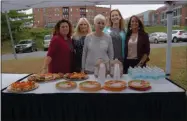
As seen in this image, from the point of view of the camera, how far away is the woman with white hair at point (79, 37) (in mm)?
2324

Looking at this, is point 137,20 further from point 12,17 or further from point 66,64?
point 12,17

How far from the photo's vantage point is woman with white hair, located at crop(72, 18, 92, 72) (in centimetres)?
232

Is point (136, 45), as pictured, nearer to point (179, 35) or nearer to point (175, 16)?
point (179, 35)

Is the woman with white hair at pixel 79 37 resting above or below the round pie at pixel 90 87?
above

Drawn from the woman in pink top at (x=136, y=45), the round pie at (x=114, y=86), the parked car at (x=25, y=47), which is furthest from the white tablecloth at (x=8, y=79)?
the parked car at (x=25, y=47)

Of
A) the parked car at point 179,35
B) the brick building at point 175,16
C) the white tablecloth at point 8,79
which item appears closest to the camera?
the white tablecloth at point 8,79

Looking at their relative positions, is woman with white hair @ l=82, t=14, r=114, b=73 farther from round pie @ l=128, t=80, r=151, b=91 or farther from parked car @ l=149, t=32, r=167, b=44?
parked car @ l=149, t=32, r=167, b=44

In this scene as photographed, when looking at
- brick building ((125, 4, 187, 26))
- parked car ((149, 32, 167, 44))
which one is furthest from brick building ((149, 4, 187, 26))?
parked car ((149, 32, 167, 44))

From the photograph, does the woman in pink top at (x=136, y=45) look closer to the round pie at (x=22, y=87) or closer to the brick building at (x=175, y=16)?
the round pie at (x=22, y=87)

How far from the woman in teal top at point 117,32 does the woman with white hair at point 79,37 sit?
0.21 metres

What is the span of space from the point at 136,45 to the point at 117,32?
279 millimetres

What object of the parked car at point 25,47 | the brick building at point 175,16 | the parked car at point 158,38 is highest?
the brick building at point 175,16
